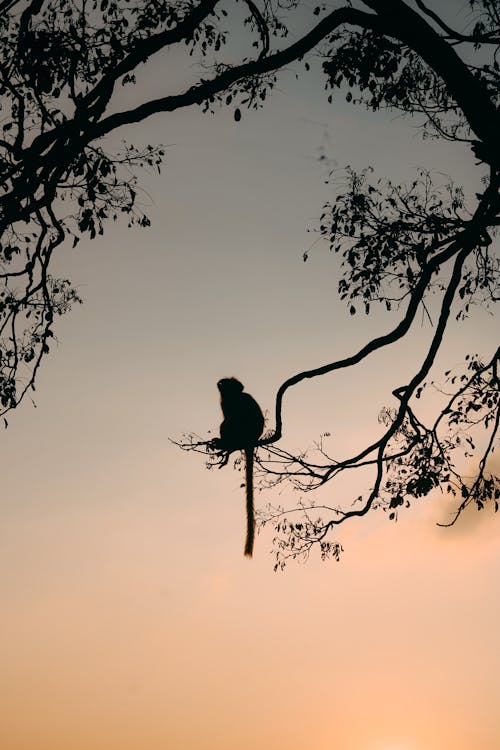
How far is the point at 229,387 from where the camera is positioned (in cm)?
1123

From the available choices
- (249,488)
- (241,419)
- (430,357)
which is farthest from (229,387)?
(430,357)

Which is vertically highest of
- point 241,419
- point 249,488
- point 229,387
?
point 229,387

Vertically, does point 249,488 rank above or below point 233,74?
below

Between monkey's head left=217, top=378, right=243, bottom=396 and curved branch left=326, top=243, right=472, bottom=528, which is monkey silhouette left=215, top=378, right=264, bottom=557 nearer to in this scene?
monkey's head left=217, top=378, right=243, bottom=396

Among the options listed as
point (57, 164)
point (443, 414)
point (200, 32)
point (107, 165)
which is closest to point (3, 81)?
point (107, 165)

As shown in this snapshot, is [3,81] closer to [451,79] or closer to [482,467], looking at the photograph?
[451,79]

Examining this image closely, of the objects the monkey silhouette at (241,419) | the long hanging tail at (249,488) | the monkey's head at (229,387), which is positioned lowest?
the long hanging tail at (249,488)

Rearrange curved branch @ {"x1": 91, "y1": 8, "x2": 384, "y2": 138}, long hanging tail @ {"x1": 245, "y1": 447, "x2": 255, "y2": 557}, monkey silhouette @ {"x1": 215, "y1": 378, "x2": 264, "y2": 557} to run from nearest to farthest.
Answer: curved branch @ {"x1": 91, "y1": 8, "x2": 384, "y2": 138} < long hanging tail @ {"x1": 245, "y1": 447, "x2": 255, "y2": 557} < monkey silhouette @ {"x1": 215, "y1": 378, "x2": 264, "y2": 557}

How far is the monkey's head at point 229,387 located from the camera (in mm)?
11234

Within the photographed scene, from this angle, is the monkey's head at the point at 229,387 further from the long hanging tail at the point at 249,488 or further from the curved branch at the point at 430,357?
the curved branch at the point at 430,357

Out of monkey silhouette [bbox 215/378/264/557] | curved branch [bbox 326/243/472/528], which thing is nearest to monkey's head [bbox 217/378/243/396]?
monkey silhouette [bbox 215/378/264/557]

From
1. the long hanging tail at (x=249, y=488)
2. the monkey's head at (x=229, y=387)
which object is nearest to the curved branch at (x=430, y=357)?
the long hanging tail at (x=249, y=488)

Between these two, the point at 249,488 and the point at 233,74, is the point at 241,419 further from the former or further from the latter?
the point at 233,74

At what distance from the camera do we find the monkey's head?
36.9ft
